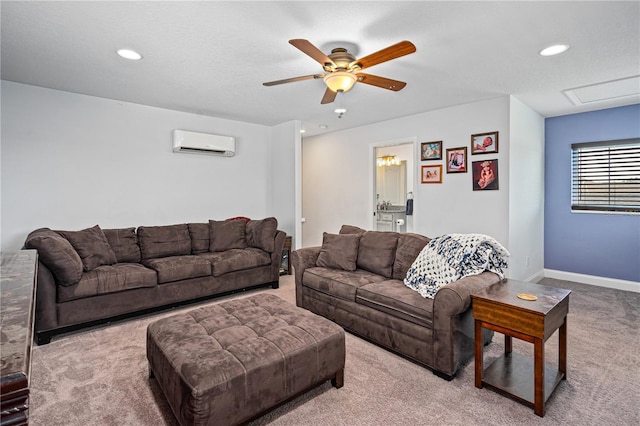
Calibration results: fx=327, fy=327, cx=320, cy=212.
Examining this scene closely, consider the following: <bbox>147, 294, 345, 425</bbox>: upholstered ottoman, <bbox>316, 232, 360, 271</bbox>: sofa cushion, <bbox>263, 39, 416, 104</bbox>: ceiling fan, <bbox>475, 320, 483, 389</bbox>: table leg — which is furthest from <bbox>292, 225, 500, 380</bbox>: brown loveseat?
<bbox>263, 39, 416, 104</bbox>: ceiling fan

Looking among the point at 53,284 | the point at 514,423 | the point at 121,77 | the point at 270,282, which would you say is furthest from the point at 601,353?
the point at 121,77

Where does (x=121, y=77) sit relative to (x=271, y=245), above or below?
above

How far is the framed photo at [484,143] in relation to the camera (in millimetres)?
4020

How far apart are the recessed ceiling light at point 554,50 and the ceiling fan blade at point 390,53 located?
1354mm

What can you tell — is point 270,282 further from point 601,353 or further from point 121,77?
point 601,353

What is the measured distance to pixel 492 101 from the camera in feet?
13.2

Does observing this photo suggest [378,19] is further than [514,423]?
Yes

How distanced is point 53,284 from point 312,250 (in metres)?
2.37

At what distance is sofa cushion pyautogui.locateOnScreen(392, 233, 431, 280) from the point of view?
9.85ft

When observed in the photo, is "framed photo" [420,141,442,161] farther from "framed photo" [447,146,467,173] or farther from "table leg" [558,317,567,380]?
"table leg" [558,317,567,380]

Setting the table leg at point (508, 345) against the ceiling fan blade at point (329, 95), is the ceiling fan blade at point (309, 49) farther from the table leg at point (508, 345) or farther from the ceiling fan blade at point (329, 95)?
the table leg at point (508, 345)

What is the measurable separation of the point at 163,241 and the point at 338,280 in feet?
7.68

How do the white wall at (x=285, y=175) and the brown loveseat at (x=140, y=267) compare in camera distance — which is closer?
the brown loveseat at (x=140, y=267)

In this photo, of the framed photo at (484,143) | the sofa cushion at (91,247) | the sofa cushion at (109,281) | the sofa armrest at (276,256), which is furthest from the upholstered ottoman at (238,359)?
the framed photo at (484,143)
